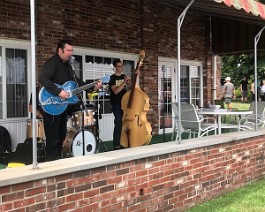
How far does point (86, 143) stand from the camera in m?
5.65

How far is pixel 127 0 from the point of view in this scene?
9422 mm

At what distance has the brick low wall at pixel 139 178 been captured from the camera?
325 centimetres

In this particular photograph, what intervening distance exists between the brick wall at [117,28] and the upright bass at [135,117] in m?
2.03

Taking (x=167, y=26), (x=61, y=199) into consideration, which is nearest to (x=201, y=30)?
(x=167, y=26)

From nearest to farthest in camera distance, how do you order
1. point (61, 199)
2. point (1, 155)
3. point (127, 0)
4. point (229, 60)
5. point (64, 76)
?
1. point (61, 199)
2. point (64, 76)
3. point (1, 155)
4. point (127, 0)
5. point (229, 60)

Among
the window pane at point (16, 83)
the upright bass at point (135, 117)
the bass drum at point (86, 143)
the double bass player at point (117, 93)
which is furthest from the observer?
the window pane at point (16, 83)

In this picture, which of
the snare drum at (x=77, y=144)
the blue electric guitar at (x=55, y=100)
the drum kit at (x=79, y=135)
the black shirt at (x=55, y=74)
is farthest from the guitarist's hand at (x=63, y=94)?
the snare drum at (x=77, y=144)

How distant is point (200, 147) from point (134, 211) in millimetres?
1392

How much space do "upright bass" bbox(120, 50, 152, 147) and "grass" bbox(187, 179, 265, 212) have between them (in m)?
1.42

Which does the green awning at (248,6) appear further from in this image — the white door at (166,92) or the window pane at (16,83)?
the white door at (166,92)

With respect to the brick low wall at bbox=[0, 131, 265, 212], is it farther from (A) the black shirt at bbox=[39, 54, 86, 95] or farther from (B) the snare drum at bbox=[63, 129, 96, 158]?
(B) the snare drum at bbox=[63, 129, 96, 158]

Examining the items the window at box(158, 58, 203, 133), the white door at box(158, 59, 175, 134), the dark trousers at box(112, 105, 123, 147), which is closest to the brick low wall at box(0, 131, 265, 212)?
the dark trousers at box(112, 105, 123, 147)

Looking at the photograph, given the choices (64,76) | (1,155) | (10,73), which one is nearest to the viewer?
(64,76)

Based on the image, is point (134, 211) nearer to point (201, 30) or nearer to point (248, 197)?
point (248, 197)
